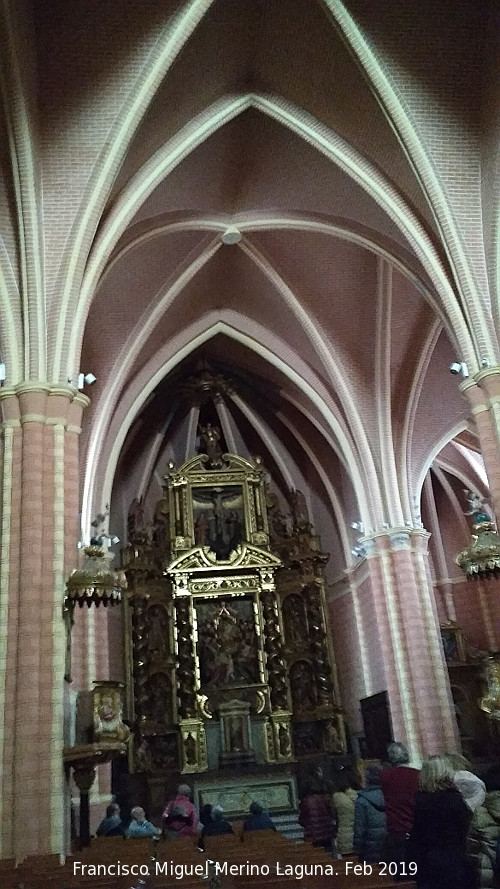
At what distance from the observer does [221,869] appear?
15.8 ft

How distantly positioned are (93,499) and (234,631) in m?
4.85

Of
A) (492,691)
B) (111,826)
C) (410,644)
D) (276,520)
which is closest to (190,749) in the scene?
(410,644)

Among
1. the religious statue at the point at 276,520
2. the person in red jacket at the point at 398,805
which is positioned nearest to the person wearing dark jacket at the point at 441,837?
the person in red jacket at the point at 398,805

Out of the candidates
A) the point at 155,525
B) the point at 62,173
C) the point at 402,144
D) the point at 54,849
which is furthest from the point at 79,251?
the point at 155,525

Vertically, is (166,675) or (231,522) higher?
(231,522)

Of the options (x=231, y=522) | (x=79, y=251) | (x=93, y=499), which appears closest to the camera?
Result: (x=79, y=251)

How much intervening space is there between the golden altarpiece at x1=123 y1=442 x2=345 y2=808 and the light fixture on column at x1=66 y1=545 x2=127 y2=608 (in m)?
7.98

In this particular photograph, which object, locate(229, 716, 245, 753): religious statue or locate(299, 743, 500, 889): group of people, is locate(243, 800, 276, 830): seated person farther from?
locate(229, 716, 245, 753): religious statue

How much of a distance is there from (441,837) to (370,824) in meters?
1.26

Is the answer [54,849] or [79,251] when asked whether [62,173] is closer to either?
[79,251]

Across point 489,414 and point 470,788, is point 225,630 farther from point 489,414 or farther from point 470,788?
point 470,788

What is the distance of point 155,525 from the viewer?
18406 mm

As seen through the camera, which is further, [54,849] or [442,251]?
[442,251]

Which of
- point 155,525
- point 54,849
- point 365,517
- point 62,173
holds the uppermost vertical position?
point 62,173
